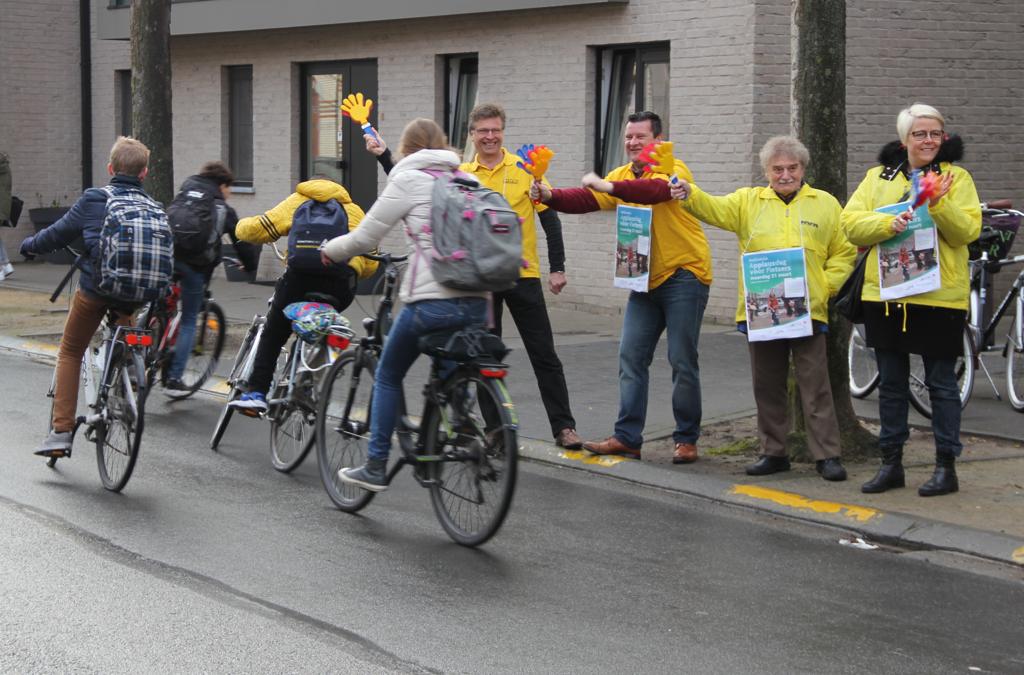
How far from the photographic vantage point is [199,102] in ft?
67.7

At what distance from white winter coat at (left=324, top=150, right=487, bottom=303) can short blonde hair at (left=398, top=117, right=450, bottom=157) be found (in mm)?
74

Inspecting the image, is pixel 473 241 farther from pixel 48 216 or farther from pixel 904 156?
pixel 48 216

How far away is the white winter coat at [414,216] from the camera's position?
6.39 meters

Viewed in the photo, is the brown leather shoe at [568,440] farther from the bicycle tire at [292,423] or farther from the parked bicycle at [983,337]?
the parked bicycle at [983,337]

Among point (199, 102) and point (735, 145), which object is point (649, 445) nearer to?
point (735, 145)

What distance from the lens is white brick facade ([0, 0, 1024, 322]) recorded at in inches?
550

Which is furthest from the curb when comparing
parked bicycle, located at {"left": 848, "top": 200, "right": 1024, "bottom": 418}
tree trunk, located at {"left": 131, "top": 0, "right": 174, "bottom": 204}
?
tree trunk, located at {"left": 131, "top": 0, "right": 174, "bottom": 204}

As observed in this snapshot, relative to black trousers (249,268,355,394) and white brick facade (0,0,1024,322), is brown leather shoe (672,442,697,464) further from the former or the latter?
white brick facade (0,0,1024,322)

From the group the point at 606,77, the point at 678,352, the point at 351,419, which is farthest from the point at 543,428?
the point at 606,77

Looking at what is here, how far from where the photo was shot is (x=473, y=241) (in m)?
6.20

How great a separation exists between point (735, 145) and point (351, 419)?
7.79 meters

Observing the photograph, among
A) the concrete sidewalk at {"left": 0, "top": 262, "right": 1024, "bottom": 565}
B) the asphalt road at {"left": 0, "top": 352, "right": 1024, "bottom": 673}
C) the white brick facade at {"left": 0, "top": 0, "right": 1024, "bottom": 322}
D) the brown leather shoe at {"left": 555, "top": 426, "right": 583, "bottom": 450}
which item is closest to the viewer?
the asphalt road at {"left": 0, "top": 352, "right": 1024, "bottom": 673}

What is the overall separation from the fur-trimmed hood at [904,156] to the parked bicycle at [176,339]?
201 inches

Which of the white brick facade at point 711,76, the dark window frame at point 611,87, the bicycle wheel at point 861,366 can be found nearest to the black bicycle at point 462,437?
the bicycle wheel at point 861,366
